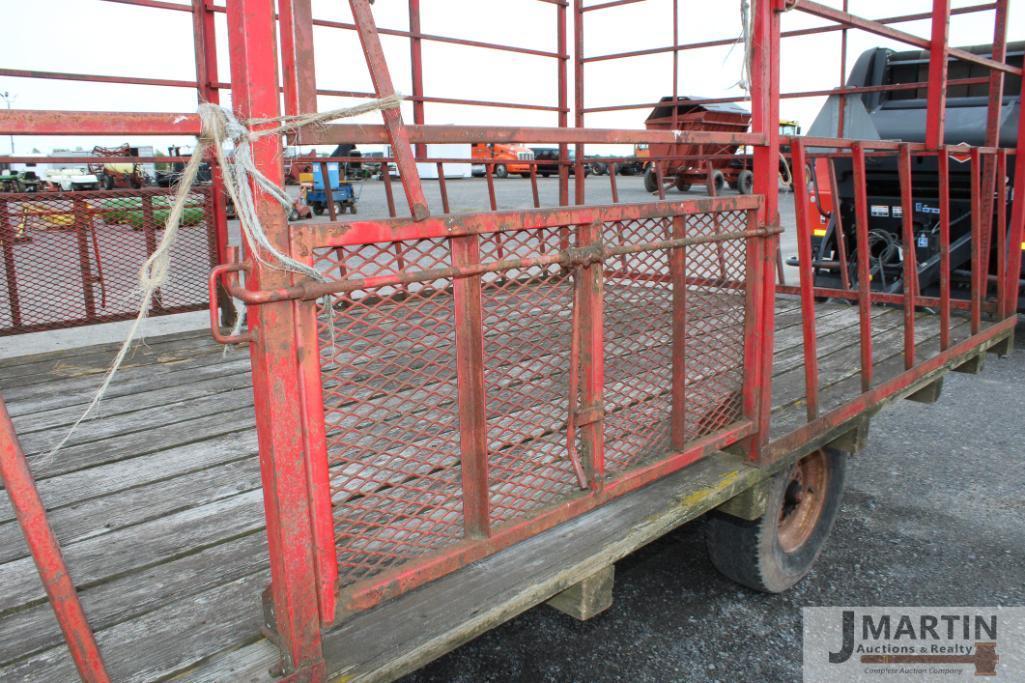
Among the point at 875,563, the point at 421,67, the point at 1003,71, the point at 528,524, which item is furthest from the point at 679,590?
the point at 421,67

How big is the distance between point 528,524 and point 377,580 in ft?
1.43

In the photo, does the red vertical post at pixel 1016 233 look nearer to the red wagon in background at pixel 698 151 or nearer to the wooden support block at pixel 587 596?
the wooden support block at pixel 587 596

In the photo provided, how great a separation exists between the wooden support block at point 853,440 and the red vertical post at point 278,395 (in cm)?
241

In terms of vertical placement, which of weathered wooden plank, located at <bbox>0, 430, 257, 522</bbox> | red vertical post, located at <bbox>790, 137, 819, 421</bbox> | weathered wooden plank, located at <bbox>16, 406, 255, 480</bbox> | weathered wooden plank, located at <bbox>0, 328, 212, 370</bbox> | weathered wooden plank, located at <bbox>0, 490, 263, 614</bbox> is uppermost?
red vertical post, located at <bbox>790, 137, 819, 421</bbox>

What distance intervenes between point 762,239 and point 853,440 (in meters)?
1.22

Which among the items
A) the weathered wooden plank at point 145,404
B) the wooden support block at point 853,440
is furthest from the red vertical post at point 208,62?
the wooden support block at point 853,440

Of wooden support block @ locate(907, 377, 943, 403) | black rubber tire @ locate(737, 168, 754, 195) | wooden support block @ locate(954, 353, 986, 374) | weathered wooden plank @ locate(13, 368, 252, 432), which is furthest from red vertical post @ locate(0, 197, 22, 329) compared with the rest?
wooden support block @ locate(954, 353, 986, 374)

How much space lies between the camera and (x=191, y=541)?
6.95 feet

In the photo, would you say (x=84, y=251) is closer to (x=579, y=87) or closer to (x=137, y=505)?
(x=137, y=505)

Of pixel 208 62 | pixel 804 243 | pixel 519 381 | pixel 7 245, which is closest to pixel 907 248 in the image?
pixel 804 243

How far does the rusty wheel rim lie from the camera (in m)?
3.26

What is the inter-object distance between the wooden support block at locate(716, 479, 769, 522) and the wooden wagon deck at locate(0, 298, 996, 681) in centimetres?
9

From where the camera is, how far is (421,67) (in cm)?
553

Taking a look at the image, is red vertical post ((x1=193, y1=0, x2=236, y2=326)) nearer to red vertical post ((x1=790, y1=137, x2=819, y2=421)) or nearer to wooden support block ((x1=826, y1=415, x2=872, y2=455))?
red vertical post ((x1=790, y1=137, x2=819, y2=421))
